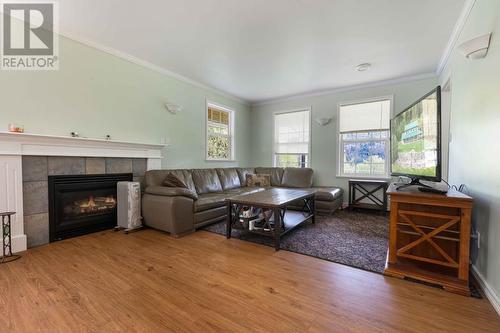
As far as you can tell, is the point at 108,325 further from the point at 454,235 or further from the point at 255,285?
the point at 454,235

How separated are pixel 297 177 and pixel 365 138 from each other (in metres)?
1.64

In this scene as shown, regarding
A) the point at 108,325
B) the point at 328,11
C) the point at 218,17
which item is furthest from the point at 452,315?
the point at 218,17

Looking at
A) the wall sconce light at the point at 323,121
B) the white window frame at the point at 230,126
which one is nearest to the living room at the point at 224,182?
the white window frame at the point at 230,126

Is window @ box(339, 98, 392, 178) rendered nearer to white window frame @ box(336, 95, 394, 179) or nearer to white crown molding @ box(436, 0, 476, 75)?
white window frame @ box(336, 95, 394, 179)

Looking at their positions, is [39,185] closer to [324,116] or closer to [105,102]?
[105,102]

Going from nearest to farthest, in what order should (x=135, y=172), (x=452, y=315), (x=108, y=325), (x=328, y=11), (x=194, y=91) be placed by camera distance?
(x=108, y=325)
(x=452, y=315)
(x=328, y=11)
(x=135, y=172)
(x=194, y=91)

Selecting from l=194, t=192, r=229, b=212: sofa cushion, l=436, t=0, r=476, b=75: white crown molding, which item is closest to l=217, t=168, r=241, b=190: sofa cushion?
l=194, t=192, r=229, b=212: sofa cushion

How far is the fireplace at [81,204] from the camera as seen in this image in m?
2.73

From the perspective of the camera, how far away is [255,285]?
71.5 inches

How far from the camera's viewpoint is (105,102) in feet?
10.4

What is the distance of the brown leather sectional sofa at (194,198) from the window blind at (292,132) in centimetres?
78

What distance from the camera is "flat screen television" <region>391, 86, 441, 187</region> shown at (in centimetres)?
188

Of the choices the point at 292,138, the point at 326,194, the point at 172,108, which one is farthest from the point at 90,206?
the point at 292,138

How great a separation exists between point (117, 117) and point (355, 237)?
375cm
